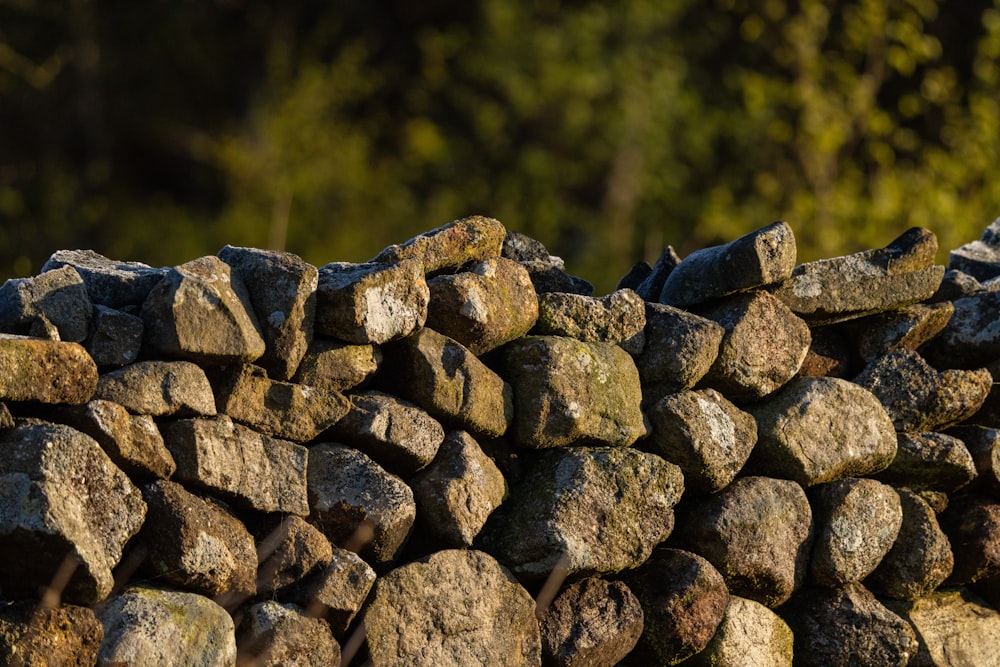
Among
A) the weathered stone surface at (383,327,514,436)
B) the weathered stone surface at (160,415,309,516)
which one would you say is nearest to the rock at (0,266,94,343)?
the weathered stone surface at (160,415,309,516)

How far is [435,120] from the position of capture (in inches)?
617

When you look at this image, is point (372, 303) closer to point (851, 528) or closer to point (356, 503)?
point (356, 503)

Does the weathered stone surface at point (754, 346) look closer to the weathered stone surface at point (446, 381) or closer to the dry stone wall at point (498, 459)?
the dry stone wall at point (498, 459)

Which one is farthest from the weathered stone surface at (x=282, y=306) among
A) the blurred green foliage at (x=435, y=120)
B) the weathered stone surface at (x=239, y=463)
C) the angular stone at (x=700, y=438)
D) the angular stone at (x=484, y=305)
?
the blurred green foliage at (x=435, y=120)

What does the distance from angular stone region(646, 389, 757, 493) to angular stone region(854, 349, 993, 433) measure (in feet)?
1.74

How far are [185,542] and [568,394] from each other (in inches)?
39.5

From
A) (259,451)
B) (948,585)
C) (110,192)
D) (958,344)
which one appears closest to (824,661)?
(948,585)

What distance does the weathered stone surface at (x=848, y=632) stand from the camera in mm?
3422

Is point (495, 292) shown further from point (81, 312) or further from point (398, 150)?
point (398, 150)

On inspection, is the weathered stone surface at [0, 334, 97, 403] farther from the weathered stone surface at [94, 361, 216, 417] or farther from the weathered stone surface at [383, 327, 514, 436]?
the weathered stone surface at [383, 327, 514, 436]

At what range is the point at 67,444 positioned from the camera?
2.40 m

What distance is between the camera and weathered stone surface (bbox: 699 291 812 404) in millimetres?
3391

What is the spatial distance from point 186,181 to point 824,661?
547 inches

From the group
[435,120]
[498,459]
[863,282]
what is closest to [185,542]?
[498,459]
